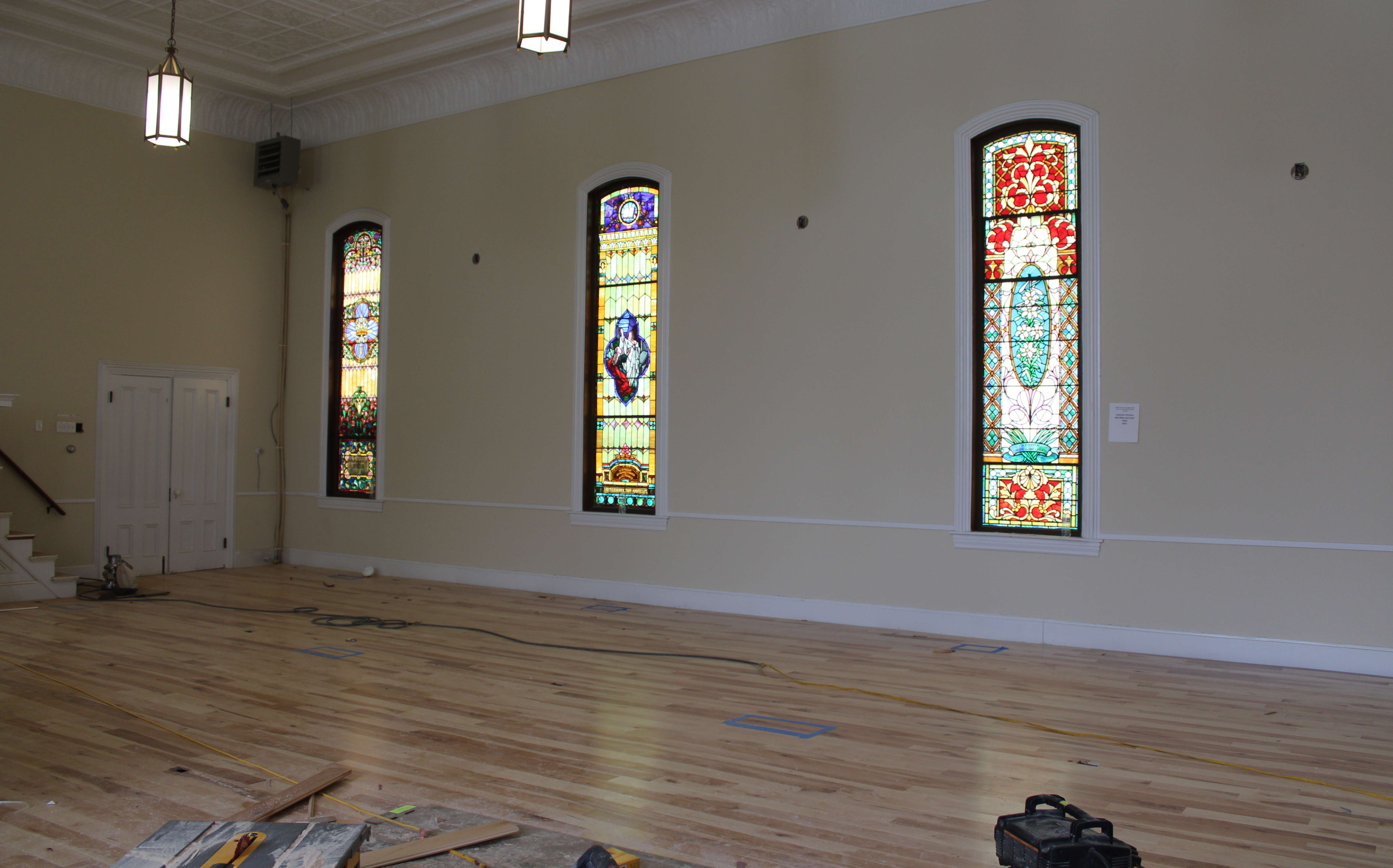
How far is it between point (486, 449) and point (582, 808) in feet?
20.1

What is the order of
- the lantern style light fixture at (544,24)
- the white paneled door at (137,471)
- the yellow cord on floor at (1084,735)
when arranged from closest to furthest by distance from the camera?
the yellow cord on floor at (1084,735), the lantern style light fixture at (544,24), the white paneled door at (137,471)

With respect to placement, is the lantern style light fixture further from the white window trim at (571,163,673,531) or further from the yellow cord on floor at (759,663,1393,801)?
the white window trim at (571,163,673,531)

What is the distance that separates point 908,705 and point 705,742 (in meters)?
1.22

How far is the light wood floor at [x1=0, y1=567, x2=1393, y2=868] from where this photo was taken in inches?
128

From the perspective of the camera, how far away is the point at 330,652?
622 centimetres

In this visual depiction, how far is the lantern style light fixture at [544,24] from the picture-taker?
4.35 meters

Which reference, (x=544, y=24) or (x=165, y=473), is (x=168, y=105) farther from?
(x=165, y=473)

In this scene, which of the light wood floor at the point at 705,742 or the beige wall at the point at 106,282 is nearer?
the light wood floor at the point at 705,742

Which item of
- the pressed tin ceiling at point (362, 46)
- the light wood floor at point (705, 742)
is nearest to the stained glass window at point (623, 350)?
the pressed tin ceiling at point (362, 46)

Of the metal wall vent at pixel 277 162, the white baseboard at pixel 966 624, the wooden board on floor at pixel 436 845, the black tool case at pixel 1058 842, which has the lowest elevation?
the wooden board on floor at pixel 436 845

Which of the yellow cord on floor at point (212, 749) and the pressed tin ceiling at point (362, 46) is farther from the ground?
the pressed tin ceiling at point (362, 46)

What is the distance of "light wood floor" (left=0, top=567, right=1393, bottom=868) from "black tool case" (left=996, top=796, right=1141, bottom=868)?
1.61 ft

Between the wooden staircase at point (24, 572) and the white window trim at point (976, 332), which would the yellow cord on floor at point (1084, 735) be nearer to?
the white window trim at point (976, 332)

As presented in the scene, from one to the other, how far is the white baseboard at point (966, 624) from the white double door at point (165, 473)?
8.23 feet
